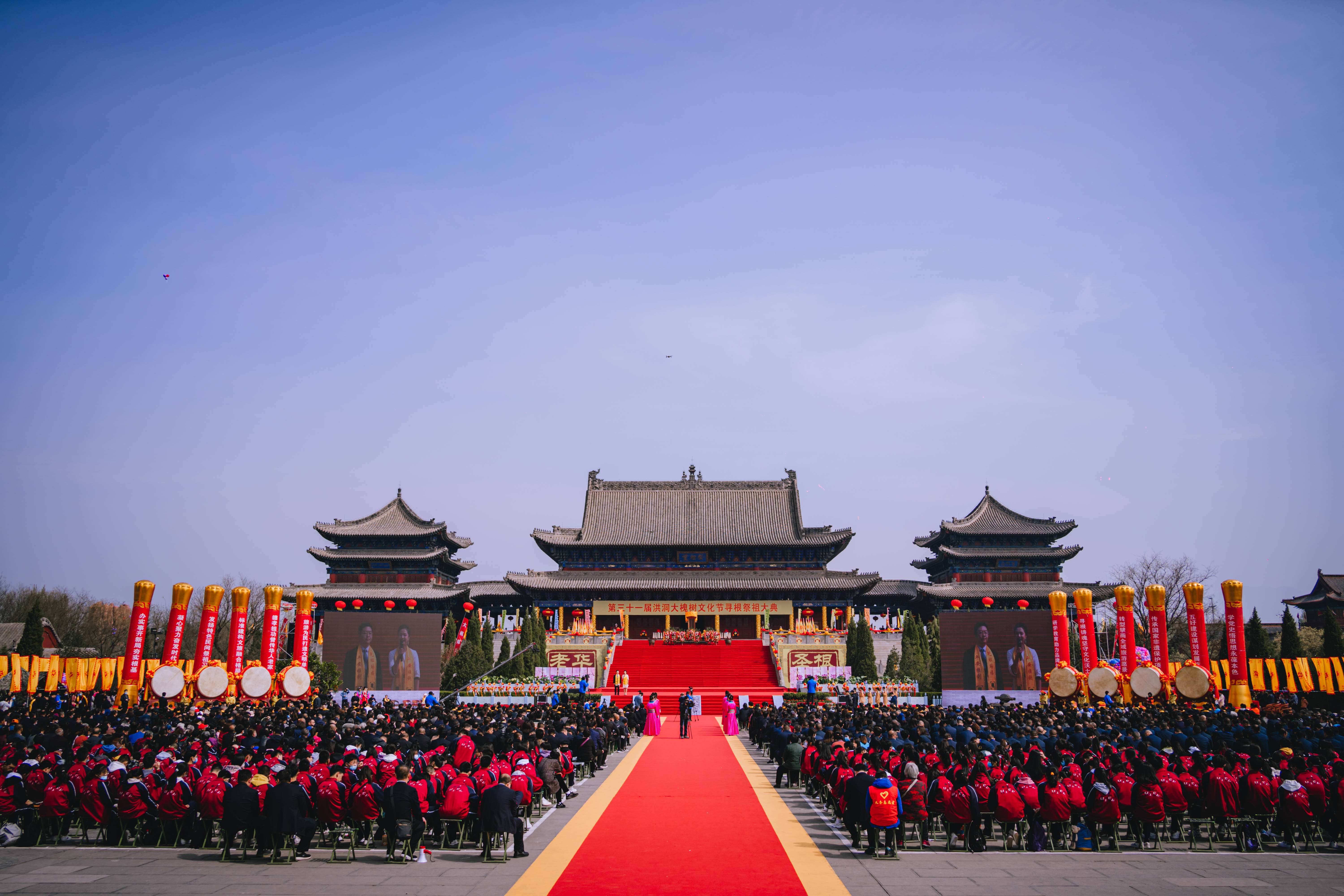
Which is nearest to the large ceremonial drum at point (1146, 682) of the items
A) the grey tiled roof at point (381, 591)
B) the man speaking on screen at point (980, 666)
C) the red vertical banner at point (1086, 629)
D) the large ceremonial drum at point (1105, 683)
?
the large ceremonial drum at point (1105, 683)

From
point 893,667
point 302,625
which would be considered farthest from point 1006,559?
point 302,625

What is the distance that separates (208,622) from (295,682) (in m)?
3.50

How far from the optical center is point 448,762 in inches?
566

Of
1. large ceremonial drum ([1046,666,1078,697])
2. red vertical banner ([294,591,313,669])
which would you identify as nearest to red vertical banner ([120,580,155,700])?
red vertical banner ([294,591,313,669])

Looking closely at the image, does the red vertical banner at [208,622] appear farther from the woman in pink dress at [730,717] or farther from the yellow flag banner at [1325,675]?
the yellow flag banner at [1325,675]

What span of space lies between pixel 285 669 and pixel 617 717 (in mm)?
12318

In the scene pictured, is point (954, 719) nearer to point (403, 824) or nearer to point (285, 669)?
point (403, 824)

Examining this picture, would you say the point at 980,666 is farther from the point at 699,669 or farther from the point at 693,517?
the point at 693,517

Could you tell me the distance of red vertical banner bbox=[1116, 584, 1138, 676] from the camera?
29281 mm

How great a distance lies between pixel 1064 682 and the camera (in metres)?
27.9

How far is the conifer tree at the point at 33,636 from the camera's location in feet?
131

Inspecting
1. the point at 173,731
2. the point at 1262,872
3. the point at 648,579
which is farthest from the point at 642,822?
the point at 648,579

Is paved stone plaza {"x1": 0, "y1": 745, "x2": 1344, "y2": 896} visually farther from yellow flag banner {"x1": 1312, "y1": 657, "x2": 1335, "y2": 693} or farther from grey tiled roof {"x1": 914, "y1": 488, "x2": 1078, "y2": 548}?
grey tiled roof {"x1": 914, "y1": 488, "x2": 1078, "y2": 548}

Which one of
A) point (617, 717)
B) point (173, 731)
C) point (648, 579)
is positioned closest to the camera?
point (173, 731)
